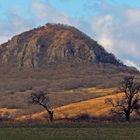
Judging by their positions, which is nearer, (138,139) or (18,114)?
(138,139)

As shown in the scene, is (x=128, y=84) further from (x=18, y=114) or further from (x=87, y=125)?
(x=18, y=114)

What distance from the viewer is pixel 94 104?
16688 cm

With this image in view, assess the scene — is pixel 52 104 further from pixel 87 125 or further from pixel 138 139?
pixel 138 139

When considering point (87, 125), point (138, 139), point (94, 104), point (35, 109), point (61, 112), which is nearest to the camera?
point (138, 139)

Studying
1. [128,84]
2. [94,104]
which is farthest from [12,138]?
[94,104]

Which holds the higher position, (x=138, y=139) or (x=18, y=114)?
(x=18, y=114)

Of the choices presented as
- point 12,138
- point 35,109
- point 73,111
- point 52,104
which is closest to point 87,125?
point 12,138

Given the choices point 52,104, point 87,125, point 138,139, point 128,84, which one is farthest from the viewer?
point 52,104

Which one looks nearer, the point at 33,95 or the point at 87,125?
the point at 87,125

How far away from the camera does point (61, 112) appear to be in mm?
156125

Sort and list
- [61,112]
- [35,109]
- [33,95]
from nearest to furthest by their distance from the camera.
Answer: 1. [33,95]
2. [61,112]
3. [35,109]

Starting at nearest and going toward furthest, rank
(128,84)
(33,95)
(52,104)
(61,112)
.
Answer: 1. (128,84)
2. (33,95)
3. (61,112)
4. (52,104)

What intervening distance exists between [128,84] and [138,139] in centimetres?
4893

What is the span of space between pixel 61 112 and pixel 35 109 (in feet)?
102
